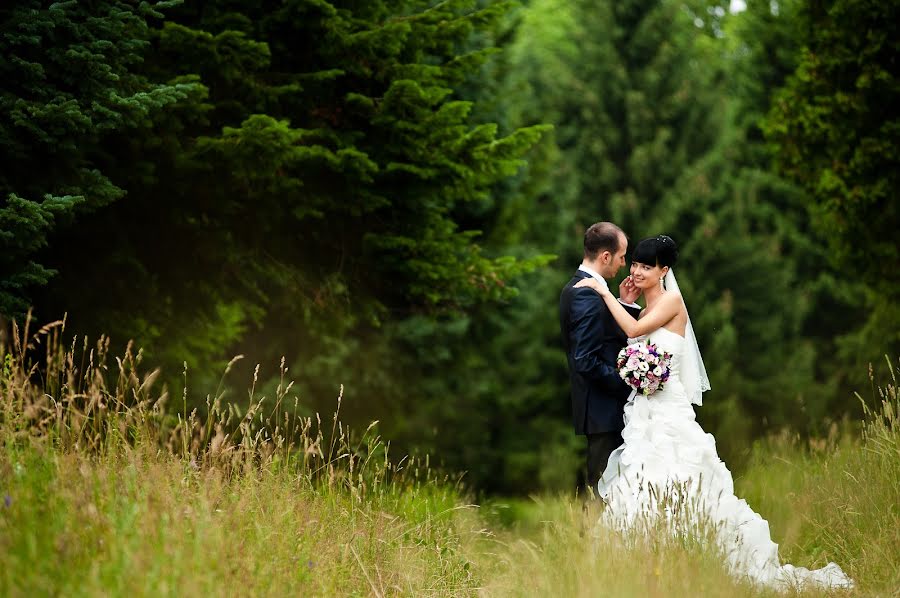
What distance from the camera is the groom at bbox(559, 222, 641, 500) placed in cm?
679

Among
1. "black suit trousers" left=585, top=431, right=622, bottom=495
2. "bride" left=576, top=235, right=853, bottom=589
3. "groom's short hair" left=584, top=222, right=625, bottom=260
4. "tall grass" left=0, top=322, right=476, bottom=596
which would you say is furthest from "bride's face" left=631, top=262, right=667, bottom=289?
"tall grass" left=0, top=322, right=476, bottom=596

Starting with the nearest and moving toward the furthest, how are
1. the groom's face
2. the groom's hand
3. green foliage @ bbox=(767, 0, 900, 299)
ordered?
the groom's face
the groom's hand
green foliage @ bbox=(767, 0, 900, 299)

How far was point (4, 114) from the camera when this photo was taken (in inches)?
269

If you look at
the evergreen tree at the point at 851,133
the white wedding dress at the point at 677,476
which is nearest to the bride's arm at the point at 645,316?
the white wedding dress at the point at 677,476

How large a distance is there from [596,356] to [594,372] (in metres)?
0.12

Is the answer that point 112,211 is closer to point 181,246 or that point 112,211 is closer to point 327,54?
point 181,246

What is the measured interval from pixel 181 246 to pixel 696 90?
14.9m

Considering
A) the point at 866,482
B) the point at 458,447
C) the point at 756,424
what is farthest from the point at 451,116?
the point at 756,424

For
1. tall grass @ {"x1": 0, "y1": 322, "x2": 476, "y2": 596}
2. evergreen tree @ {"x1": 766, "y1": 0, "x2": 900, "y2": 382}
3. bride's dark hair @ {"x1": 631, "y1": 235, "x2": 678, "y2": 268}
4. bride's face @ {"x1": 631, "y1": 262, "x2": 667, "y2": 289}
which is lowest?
tall grass @ {"x1": 0, "y1": 322, "x2": 476, "y2": 596}

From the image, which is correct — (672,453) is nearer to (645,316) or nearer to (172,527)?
(645,316)

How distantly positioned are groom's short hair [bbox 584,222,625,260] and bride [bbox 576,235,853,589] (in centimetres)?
25

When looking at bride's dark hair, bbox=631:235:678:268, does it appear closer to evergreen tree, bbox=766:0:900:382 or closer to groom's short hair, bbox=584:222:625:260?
groom's short hair, bbox=584:222:625:260

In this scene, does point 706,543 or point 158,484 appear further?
point 706,543

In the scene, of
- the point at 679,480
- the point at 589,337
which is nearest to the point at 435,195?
the point at 589,337
